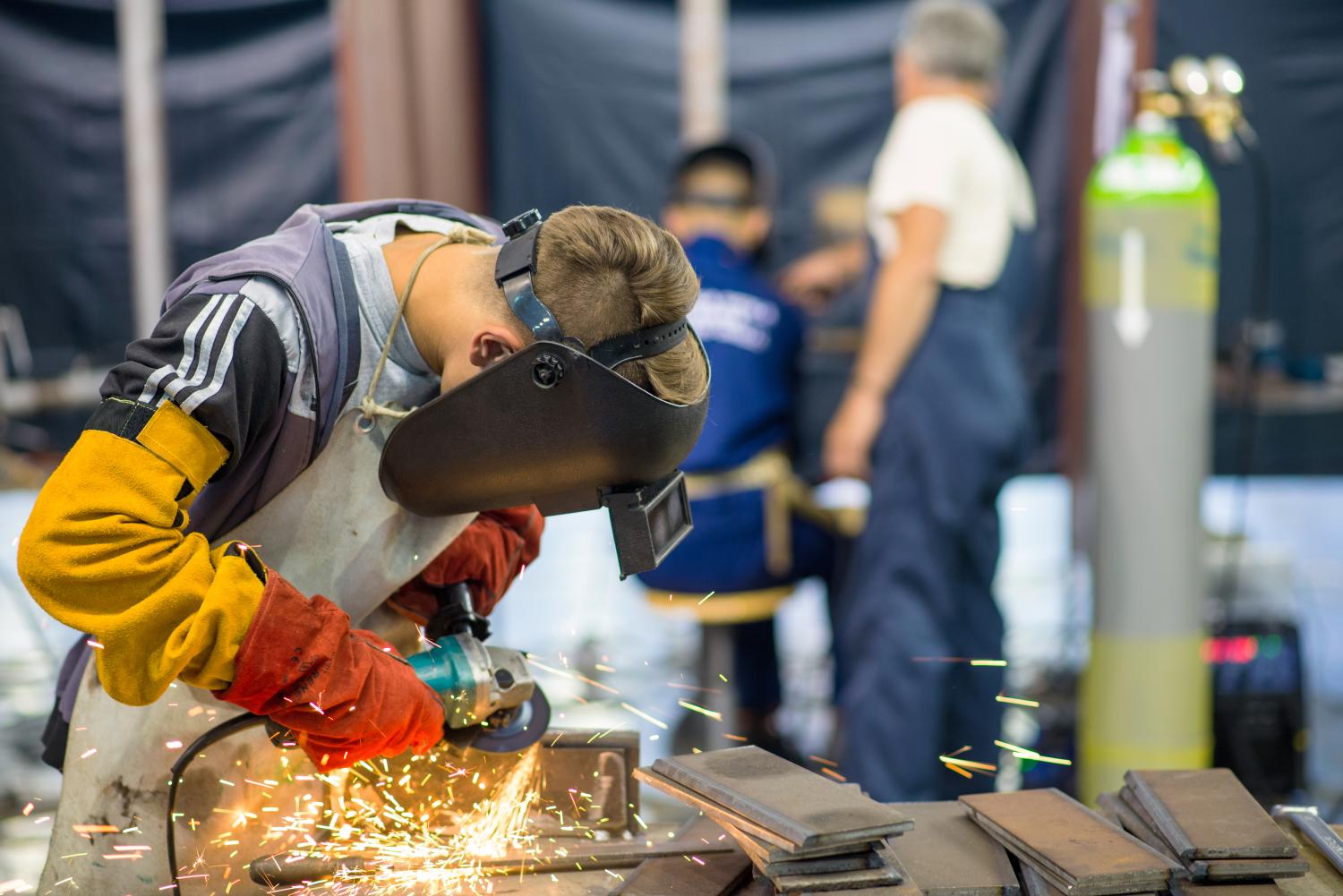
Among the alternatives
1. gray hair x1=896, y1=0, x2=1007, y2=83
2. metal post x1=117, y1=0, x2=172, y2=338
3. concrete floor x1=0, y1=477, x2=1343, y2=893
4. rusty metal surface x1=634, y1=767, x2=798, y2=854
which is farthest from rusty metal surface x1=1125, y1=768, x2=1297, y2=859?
metal post x1=117, y1=0, x2=172, y2=338

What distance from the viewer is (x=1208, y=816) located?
1.67 meters

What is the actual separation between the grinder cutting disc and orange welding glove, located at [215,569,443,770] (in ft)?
0.41

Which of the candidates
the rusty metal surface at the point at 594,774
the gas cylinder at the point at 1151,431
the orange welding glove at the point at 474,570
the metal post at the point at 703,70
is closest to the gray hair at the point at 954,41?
the gas cylinder at the point at 1151,431

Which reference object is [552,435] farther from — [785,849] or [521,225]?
[785,849]

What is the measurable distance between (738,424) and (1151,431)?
41.2 inches

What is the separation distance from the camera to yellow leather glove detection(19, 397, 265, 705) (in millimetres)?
1392

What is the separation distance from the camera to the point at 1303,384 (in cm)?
378

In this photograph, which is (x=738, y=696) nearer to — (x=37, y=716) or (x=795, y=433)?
(x=795, y=433)

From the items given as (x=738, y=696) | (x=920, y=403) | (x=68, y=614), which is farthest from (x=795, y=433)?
(x=68, y=614)

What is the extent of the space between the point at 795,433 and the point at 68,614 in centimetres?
261

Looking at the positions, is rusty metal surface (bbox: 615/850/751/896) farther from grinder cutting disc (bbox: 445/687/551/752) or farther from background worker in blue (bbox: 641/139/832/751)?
background worker in blue (bbox: 641/139/832/751)

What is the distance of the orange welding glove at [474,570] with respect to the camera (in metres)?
1.92

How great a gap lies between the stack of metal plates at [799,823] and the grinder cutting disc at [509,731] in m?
0.21

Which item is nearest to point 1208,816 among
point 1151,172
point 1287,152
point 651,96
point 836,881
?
point 836,881
